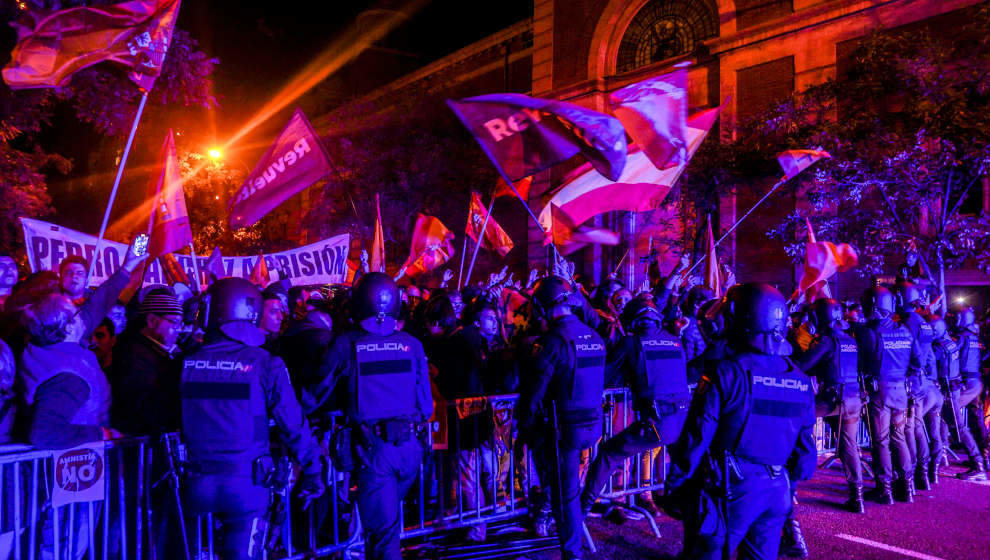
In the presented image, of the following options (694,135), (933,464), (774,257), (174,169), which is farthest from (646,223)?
(174,169)

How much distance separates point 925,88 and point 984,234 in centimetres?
290

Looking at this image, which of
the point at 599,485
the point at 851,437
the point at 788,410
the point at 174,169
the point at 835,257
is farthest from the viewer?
the point at 835,257

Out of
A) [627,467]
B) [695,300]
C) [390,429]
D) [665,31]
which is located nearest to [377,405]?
[390,429]

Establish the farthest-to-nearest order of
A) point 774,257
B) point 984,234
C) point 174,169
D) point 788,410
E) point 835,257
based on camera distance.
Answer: point 774,257 → point 984,234 → point 835,257 → point 174,169 → point 788,410

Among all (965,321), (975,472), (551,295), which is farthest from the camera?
(965,321)

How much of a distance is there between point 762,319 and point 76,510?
4.15 m

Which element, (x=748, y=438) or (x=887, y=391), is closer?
(x=748, y=438)

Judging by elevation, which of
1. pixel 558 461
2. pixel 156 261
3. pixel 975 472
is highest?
pixel 156 261

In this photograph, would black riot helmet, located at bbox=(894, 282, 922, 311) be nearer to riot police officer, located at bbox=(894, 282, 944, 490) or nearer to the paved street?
riot police officer, located at bbox=(894, 282, 944, 490)

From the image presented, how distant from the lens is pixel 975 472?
8078 millimetres

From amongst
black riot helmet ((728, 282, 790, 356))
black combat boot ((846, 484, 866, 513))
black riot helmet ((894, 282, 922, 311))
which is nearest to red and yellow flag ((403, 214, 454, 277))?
black riot helmet ((894, 282, 922, 311))

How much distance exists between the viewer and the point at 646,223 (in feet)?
65.2

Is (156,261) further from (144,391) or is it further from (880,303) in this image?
(880,303)

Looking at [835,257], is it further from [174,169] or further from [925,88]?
[174,169]
